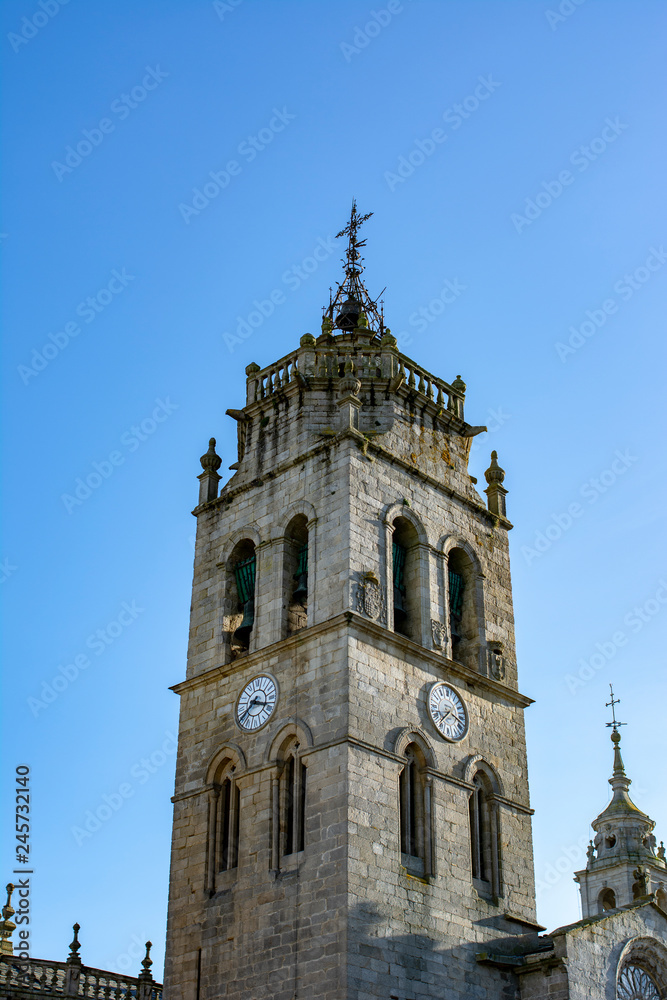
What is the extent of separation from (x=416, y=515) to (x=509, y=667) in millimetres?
4357

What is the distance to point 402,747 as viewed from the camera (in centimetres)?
2583

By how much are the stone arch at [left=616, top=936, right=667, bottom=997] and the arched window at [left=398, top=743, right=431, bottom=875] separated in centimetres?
504

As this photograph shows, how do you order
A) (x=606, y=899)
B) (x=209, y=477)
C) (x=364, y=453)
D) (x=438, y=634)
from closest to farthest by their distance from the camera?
1. (x=438, y=634)
2. (x=364, y=453)
3. (x=209, y=477)
4. (x=606, y=899)

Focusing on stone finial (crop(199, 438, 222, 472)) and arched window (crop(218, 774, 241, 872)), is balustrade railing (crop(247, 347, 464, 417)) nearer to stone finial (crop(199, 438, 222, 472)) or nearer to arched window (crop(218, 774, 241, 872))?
stone finial (crop(199, 438, 222, 472))

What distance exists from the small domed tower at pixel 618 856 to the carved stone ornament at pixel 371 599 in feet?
65.4

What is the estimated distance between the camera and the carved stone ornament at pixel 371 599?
26.6 meters

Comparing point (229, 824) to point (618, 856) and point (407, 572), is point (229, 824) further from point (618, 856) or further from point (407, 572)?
point (618, 856)

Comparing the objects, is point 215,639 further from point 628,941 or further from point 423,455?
point 628,941

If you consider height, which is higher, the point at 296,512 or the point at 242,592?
the point at 296,512

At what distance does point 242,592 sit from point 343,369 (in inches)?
240

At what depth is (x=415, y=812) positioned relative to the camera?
1022 inches

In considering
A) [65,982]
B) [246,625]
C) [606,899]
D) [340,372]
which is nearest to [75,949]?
[65,982]

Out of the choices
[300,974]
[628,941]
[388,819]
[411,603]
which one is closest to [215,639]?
[411,603]

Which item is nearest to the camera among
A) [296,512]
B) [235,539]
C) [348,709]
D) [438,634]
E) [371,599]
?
[348,709]
